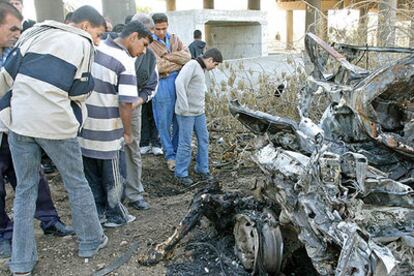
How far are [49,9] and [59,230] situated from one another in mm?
10801

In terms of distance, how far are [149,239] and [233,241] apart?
2.57 feet

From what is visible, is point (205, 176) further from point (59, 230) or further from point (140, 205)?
point (59, 230)

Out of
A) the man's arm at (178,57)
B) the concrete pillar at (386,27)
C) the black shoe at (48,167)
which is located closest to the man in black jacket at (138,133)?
the man's arm at (178,57)

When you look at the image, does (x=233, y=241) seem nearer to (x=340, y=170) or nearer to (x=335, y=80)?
(x=340, y=170)

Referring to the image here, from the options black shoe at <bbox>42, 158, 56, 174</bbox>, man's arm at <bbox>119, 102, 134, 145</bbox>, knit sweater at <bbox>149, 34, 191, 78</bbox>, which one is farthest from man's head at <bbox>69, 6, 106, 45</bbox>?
black shoe at <bbox>42, 158, 56, 174</bbox>

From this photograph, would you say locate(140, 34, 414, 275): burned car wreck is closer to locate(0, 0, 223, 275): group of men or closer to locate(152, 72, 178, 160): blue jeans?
locate(0, 0, 223, 275): group of men

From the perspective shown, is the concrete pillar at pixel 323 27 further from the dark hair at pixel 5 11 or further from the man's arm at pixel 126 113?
the dark hair at pixel 5 11

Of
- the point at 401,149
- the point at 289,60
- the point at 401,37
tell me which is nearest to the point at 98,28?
the point at 401,149

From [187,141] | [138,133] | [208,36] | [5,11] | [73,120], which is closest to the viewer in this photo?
[73,120]

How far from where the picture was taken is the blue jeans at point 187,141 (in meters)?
5.43

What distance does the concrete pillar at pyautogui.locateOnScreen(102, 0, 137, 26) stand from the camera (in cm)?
880

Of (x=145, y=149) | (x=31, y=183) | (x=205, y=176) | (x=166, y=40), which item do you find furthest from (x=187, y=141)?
(x=31, y=183)

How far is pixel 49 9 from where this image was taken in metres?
13.1

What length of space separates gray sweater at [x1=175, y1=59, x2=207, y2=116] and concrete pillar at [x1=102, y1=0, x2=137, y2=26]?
13.6ft
